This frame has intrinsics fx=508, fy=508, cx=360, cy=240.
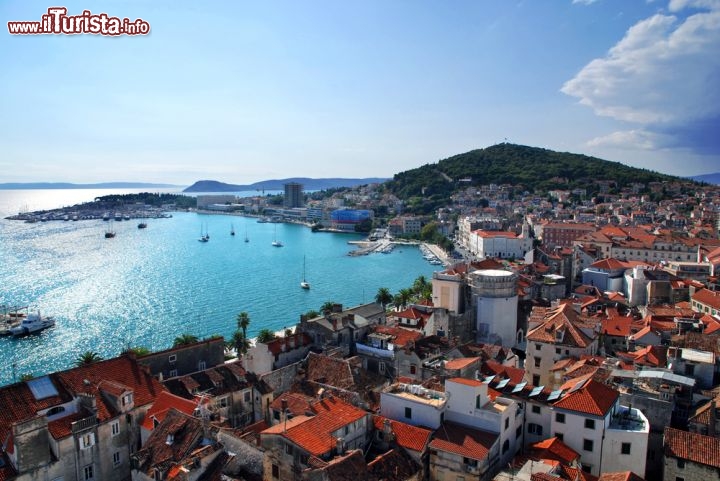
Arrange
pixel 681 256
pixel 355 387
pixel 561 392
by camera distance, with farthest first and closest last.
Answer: pixel 681 256, pixel 355 387, pixel 561 392

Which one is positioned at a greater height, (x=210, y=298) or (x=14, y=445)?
(x=14, y=445)

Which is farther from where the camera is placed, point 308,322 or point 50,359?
point 50,359

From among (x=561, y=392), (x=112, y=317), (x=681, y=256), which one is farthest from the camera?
(x=681, y=256)

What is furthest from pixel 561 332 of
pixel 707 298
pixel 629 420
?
pixel 707 298

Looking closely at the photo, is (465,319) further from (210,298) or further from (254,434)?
(210,298)

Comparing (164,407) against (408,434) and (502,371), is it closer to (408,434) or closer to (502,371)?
(408,434)

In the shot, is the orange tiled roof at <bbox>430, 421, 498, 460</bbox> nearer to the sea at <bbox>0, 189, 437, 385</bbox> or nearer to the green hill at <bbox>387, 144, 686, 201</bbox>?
the sea at <bbox>0, 189, 437, 385</bbox>

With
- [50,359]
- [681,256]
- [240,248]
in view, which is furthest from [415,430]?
[240,248]

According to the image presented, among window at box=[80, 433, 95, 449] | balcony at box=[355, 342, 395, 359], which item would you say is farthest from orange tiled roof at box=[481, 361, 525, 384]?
window at box=[80, 433, 95, 449]

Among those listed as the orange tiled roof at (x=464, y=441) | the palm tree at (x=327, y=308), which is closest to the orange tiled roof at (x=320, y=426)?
the orange tiled roof at (x=464, y=441)
